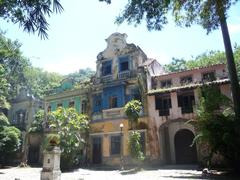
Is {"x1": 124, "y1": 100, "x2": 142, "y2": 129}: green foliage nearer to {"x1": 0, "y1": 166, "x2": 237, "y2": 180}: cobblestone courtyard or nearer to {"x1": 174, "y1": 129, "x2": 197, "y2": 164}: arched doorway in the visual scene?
{"x1": 0, "y1": 166, "x2": 237, "y2": 180}: cobblestone courtyard

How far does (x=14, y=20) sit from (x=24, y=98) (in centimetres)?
2916

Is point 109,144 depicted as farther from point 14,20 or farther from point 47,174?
point 14,20

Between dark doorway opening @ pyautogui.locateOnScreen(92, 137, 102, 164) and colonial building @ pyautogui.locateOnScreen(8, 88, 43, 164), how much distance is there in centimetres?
726

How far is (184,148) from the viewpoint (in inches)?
898

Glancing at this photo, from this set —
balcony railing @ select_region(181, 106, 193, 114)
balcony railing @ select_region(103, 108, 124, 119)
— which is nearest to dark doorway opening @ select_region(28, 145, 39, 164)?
balcony railing @ select_region(103, 108, 124, 119)

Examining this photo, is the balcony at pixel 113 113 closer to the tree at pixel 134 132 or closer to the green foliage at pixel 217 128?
the tree at pixel 134 132

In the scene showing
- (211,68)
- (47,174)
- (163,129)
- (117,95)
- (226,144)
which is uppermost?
(211,68)

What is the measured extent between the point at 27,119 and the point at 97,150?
11859 millimetres

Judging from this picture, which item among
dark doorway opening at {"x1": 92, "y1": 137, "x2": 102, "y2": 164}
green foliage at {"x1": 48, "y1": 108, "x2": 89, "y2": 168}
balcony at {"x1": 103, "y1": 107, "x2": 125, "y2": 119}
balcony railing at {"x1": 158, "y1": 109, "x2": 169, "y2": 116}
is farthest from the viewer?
dark doorway opening at {"x1": 92, "y1": 137, "x2": 102, "y2": 164}

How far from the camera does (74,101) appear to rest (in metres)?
26.7

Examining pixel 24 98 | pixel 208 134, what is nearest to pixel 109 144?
pixel 208 134

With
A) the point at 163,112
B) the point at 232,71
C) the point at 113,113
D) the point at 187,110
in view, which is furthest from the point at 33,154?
the point at 232,71

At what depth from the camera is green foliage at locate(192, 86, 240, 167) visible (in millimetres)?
12484

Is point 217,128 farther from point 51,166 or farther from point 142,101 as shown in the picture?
point 142,101
